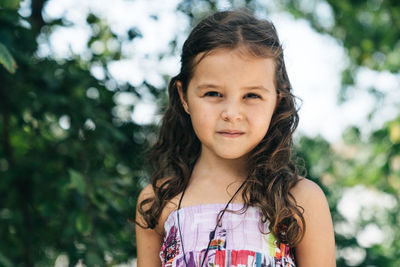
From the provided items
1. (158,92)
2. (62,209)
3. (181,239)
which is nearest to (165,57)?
(158,92)

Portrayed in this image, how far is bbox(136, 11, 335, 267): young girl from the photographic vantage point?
1.58 meters

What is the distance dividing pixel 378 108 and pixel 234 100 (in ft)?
13.1

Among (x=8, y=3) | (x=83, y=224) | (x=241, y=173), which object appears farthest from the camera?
(x=83, y=224)

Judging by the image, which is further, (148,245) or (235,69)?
(148,245)

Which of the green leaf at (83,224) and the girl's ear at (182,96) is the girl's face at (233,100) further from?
the green leaf at (83,224)

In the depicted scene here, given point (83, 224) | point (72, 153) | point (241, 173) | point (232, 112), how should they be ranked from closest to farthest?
point (232, 112) → point (241, 173) → point (83, 224) → point (72, 153)

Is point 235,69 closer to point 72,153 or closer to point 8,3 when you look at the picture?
point 8,3

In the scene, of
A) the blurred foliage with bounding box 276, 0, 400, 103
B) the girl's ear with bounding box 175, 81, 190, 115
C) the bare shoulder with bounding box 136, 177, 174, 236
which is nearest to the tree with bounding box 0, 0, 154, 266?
the bare shoulder with bounding box 136, 177, 174, 236

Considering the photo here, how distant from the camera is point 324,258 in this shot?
1607 millimetres

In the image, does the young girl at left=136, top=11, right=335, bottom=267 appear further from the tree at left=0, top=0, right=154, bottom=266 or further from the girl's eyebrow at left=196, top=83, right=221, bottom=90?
the tree at left=0, top=0, right=154, bottom=266

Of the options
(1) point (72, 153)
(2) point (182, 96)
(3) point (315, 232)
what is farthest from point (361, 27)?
(3) point (315, 232)

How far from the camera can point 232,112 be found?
1.56 metres

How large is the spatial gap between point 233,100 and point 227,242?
1.43 ft

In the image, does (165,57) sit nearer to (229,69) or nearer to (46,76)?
(46,76)
